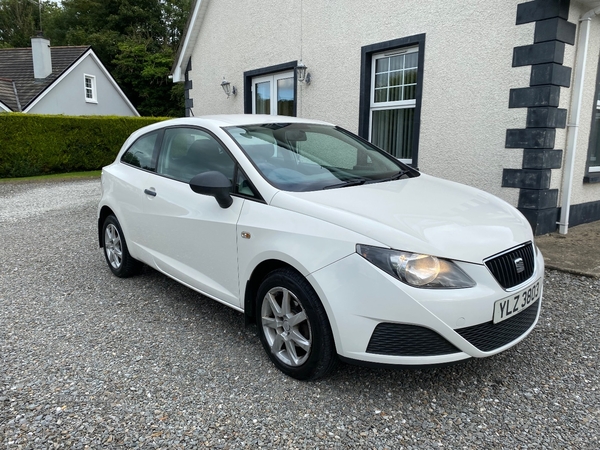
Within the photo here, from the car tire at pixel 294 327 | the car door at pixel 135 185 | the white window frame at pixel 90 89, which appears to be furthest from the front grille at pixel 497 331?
the white window frame at pixel 90 89

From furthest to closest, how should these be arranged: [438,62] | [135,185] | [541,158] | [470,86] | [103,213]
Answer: [438,62] → [470,86] → [541,158] → [103,213] → [135,185]

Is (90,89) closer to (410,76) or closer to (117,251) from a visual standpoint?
(410,76)

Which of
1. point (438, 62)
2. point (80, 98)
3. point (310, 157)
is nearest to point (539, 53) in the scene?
point (438, 62)

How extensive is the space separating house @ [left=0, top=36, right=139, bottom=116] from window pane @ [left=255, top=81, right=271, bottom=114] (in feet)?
49.6

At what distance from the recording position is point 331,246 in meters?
2.56

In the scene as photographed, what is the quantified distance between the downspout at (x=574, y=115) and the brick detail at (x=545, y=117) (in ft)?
0.76

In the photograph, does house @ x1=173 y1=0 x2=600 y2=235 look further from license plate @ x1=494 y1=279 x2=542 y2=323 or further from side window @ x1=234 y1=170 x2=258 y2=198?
side window @ x1=234 y1=170 x2=258 y2=198

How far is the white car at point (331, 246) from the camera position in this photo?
243 cm

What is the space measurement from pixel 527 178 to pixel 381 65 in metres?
3.28

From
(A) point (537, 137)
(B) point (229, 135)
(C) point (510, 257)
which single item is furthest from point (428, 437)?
(A) point (537, 137)

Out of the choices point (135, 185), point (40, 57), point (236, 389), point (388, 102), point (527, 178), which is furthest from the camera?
point (40, 57)

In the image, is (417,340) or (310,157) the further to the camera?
(310,157)

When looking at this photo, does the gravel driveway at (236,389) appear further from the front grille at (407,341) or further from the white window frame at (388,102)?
the white window frame at (388,102)

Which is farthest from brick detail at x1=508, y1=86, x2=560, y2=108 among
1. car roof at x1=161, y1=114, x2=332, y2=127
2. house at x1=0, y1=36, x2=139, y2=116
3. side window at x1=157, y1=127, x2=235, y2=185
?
house at x1=0, y1=36, x2=139, y2=116
